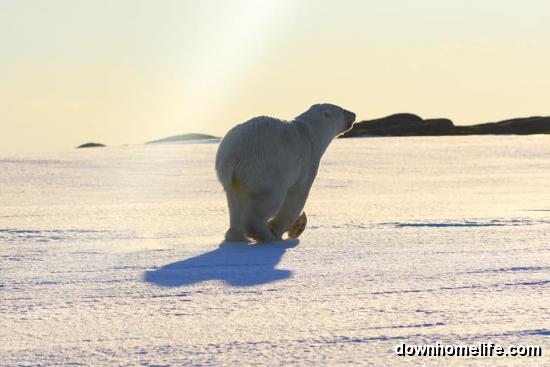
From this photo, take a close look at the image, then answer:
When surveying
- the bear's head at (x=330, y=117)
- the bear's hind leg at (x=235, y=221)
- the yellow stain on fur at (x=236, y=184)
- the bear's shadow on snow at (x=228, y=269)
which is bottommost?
the bear's shadow on snow at (x=228, y=269)

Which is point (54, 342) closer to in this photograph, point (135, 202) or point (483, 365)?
point (483, 365)

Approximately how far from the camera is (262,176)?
19.3ft

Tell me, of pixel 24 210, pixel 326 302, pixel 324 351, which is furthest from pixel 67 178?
pixel 324 351

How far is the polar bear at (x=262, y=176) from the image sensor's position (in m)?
5.90

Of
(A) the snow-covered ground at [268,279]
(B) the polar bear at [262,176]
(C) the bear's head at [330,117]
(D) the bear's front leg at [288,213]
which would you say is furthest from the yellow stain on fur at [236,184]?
(C) the bear's head at [330,117]

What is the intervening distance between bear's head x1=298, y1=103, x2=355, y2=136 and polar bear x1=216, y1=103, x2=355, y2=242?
1.34 ft

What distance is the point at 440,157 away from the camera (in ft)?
52.3

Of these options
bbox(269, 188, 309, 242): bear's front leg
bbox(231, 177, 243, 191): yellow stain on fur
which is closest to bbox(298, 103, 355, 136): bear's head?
bbox(269, 188, 309, 242): bear's front leg

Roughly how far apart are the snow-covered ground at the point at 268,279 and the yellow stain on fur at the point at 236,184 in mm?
378

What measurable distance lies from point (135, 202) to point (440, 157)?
859 cm

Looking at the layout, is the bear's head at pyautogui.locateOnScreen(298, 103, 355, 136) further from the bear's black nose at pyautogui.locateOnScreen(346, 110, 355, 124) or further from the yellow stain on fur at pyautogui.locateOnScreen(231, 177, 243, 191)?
the yellow stain on fur at pyautogui.locateOnScreen(231, 177, 243, 191)

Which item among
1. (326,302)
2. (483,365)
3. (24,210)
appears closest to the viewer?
(483,365)

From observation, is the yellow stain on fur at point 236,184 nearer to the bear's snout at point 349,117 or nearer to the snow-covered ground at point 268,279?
the snow-covered ground at point 268,279

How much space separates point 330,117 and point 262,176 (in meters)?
1.27
